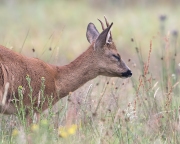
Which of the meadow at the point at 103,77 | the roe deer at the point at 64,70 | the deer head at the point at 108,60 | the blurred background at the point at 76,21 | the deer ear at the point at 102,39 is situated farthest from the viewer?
the blurred background at the point at 76,21

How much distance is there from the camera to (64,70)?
7867 mm

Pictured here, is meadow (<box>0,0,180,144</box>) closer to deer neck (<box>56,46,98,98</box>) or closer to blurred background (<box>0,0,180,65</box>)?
blurred background (<box>0,0,180,65</box>)

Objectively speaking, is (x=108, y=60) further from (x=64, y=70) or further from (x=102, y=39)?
(x=64, y=70)

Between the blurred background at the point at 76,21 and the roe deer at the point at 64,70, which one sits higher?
the blurred background at the point at 76,21

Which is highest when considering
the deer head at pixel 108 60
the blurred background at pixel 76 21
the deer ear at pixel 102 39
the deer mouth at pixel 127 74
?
the blurred background at pixel 76 21

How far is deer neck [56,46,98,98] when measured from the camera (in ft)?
25.6

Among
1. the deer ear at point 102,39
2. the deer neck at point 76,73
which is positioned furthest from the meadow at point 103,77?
the deer ear at point 102,39

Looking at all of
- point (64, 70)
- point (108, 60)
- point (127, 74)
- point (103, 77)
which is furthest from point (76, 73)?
point (103, 77)

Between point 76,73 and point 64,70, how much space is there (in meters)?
0.15

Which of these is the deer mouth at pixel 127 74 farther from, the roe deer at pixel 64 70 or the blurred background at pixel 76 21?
the blurred background at pixel 76 21

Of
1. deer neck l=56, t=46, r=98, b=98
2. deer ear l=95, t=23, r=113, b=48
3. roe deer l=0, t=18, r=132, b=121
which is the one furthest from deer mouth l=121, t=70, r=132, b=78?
deer ear l=95, t=23, r=113, b=48

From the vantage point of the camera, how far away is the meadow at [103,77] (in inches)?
256

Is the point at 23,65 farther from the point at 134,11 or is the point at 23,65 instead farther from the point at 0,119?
the point at 134,11

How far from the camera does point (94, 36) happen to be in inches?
331
